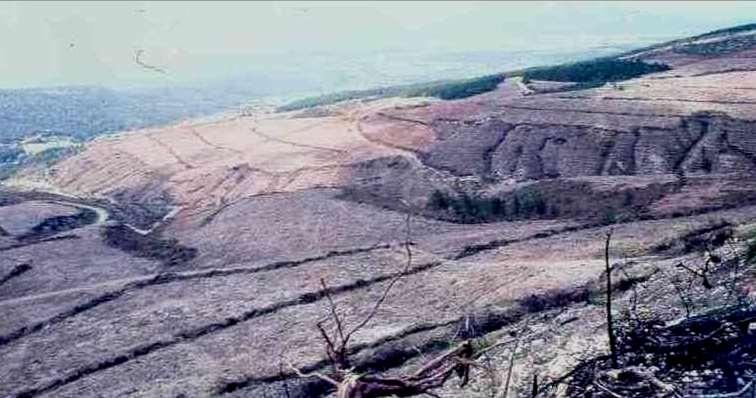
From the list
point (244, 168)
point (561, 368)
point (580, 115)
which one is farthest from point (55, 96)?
point (561, 368)

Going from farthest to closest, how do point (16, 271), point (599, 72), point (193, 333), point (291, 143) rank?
point (599, 72), point (291, 143), point (16, 271), point (193, 333)

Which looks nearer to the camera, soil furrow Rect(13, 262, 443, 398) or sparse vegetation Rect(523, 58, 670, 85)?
soil furrow Rect(13, 262, 443, 398)

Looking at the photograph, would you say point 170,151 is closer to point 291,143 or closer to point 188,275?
point 291,143

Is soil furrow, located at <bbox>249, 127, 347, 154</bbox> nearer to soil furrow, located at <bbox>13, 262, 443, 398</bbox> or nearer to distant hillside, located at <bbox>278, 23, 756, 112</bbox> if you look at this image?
distant hillside, located at <bbox>278, 23, 756, 112</bbox>

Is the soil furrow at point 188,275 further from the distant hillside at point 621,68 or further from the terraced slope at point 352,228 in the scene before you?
the distant hillside at point 621,68

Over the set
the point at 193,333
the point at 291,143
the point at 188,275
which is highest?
the point at 291,143

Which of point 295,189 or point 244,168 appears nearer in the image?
point 295,189

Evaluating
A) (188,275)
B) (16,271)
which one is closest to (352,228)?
(188,275)

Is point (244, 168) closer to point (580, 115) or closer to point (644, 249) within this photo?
point (580, 115)

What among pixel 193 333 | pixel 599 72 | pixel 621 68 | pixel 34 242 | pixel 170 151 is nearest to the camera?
pixel 193 333

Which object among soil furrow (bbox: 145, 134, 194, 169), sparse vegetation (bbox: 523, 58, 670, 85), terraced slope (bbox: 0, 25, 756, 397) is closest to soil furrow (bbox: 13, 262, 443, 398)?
terraced slope (bbox: 0, 25, 756, 397)

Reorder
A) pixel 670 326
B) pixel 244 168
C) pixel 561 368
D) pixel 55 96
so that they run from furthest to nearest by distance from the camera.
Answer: pixel 55 96, pixel 244 168, pixel 561 368, pixel 670 326
